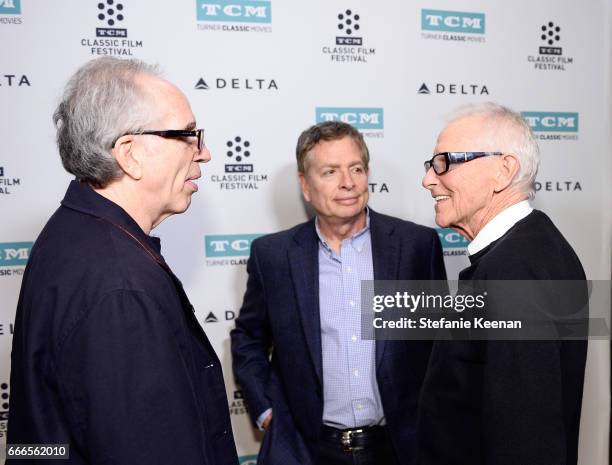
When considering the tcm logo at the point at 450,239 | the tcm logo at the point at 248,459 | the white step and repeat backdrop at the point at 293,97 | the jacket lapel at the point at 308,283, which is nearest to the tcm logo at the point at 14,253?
the white step and repeat backdrop at the point at 293,97

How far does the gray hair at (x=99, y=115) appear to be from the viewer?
3.69ft

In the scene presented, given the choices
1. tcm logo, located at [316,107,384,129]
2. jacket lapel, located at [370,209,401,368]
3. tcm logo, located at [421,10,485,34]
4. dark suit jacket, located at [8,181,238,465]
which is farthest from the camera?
tcm logo, located at [421,10,485,34]

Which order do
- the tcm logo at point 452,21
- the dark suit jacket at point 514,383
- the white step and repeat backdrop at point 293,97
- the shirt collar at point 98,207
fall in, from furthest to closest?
the tcm logo at point 452,21, the white step and repeat backdrop at point 293,97, the dark suit jacket at point 514,383, the shirt collar at point 98,207

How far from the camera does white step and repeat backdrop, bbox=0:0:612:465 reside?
88.9 inches

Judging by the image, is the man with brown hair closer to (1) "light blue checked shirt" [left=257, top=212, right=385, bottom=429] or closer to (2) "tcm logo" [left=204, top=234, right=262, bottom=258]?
(1) "light blue checked shirt" [left=257, top=212, right=385, bottom=429]

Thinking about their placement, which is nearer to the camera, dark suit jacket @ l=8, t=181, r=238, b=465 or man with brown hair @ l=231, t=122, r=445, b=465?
dark suit jacket @ l=8, t=181, r=238, b=465

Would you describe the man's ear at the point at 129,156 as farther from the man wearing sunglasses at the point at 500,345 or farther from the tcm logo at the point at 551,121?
the tcm logo at the point at 551,121

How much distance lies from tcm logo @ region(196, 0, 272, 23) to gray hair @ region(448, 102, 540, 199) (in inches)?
51.0

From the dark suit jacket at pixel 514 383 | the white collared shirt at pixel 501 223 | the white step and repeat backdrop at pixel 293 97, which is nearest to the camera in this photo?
the dark suit jacket at pixel 514 383

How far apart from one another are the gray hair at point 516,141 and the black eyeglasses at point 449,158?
45mm

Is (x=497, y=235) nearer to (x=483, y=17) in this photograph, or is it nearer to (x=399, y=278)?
(x=399, y=278)

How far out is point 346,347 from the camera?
206 centimetres

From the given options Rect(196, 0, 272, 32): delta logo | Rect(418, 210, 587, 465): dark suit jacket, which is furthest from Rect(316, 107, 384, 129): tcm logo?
Rect(418, 210, 587, 465): dark suit jacket

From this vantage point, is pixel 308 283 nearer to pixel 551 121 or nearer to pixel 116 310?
pixel 116 310
